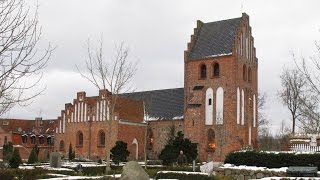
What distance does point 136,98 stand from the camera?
5606 centimetres

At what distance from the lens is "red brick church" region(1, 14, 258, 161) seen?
4478 centimetres

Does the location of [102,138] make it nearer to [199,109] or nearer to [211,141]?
[199,109]

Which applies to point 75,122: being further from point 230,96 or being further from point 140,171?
point 140,171

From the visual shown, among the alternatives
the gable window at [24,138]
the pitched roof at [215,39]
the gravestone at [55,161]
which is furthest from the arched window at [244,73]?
the gable window at [24,138]

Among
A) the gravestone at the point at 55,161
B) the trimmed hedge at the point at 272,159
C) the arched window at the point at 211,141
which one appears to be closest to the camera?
the trimmed hedge at the point at 272,159

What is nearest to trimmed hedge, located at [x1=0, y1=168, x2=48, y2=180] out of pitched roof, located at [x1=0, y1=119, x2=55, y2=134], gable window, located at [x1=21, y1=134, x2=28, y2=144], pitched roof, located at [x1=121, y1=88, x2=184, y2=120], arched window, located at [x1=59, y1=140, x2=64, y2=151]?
pitched roof, located at [x1=121, y1=88, x2=184, y2=120]

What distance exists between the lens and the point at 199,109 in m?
45.8

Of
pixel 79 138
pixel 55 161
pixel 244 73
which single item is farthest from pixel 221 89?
pixel 55 161

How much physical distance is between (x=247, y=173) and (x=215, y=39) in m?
24.7

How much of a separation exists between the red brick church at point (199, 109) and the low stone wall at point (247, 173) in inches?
677

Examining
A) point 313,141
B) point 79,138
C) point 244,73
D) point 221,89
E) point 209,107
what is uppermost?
point 244,73

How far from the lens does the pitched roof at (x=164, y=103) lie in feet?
164

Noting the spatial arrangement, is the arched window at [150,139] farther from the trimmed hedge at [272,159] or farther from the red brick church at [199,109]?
the trimmed hedge at [272,159]

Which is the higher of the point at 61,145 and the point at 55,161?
the point at 61,145
